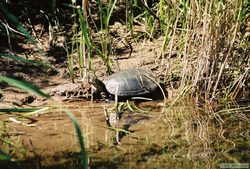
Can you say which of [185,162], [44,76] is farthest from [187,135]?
[44,76]

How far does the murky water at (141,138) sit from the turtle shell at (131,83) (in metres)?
0.32


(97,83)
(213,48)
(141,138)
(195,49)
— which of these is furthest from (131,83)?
(141,138)

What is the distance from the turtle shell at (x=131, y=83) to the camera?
3.81 meters

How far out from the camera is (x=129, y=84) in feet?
12.7

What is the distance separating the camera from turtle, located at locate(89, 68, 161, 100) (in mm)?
3811

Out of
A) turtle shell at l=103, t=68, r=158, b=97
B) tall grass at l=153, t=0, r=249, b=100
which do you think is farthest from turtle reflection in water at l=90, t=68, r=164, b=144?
tall grass at l=153, t=0, r=249, b=100

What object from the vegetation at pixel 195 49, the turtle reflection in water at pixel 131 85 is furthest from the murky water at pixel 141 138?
the turtle reflection in water at pixel 131 85

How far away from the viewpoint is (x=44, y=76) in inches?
156

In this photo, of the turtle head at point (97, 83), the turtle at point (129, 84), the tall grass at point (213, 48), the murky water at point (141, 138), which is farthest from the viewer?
the turtle at point (129, 84)

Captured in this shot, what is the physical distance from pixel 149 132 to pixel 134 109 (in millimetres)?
537

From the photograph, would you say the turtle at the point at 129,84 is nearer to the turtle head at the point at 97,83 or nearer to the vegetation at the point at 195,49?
the turtle head at the point at 97,83

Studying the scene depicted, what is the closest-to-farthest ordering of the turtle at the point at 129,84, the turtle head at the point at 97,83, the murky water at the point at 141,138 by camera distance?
the murky water at the point at 141,138 < the turtle head at the point at 97,83 < the turtle at the point at 129,84

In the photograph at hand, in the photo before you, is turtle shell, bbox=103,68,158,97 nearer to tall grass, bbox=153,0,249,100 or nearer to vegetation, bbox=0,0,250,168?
vegetation, bbox=0,0,250,168

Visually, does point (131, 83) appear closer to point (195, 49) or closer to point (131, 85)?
point (131, 85)
